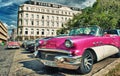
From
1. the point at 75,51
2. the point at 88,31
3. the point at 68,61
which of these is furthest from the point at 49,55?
the point at 88,31

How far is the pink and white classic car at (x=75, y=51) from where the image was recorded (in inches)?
224

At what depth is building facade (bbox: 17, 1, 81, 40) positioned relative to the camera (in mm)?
91000

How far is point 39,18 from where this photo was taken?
95.2 metres

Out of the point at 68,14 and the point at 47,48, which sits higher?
the point at 68,14

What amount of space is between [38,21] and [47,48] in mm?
90225

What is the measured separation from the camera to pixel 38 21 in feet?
313

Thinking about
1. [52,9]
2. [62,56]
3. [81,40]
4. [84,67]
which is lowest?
[84,67]

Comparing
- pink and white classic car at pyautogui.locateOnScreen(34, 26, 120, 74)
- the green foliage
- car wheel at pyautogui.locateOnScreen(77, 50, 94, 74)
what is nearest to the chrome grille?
pink and white classic car at pyautogui.locateOnScreen(34, 26, 120, 74)

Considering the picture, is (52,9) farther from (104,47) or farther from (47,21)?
(104,47)

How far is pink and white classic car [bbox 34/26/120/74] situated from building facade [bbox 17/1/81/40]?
85.5 metres

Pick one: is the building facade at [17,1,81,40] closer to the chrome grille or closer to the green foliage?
the green foliage

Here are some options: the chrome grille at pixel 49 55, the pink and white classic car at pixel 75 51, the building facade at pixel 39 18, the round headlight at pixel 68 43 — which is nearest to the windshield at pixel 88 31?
the pink and white classic car at pixel 75 51

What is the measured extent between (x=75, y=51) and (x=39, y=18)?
90841 millimetres

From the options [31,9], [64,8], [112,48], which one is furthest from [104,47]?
[64,8]
